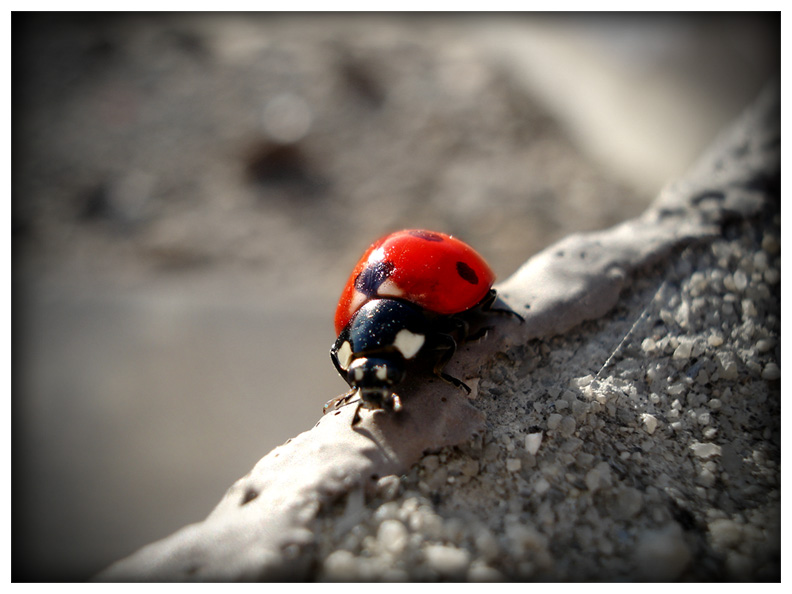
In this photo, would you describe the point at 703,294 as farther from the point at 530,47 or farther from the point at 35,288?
the point at 530,47

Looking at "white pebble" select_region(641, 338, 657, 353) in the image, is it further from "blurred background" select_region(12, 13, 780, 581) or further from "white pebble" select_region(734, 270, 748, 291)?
"blurred background" select_region(12, 13, 780, 581)

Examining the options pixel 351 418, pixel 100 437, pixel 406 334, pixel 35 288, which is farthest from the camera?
pixel 35 288

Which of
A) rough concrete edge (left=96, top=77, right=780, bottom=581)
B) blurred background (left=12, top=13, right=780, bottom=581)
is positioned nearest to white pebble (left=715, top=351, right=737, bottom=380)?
rough concrete edge (left=96, top=77, right=780, bottom=581)

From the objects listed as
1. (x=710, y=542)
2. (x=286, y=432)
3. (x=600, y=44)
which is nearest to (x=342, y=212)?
(x=286, y=432)

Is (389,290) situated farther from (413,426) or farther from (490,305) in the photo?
(413,426)

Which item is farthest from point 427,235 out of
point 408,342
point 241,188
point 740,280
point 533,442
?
point 241,188
